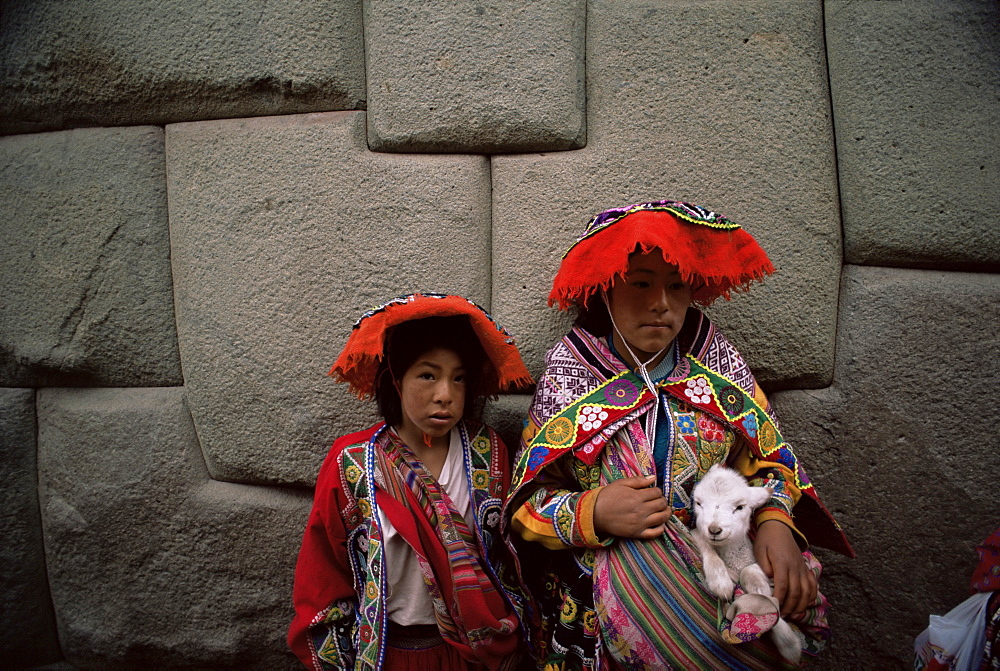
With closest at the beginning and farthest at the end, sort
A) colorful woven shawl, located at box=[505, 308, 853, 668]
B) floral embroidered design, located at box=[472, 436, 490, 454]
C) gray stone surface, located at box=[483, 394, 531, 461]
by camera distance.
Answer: colorful woven shawl, located at box=[505, 308, 853, 668] < floral embroidered design, located at box=[472, 436, 490, 454] < gray stone surface, located at box=[483, 394, 531, 461]

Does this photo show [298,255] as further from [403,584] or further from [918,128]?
[918,128]

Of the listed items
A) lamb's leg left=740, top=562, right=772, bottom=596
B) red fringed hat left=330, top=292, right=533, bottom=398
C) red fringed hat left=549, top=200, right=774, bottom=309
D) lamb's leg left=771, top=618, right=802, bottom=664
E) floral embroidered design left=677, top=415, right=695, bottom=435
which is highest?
red fringed hat left=549, top=200, right=774, bottom=309

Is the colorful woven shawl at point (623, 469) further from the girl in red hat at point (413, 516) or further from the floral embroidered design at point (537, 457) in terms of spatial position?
the girl in red hat at point (413, 516)

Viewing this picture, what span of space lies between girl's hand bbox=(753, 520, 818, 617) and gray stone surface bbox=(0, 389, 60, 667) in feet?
7.65

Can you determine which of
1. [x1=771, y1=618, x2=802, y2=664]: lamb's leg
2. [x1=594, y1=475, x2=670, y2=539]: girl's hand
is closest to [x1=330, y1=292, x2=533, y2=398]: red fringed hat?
[x1=594, y1=475, x2=670, y2=539]: girl's hand

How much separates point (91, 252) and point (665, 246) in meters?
1.83

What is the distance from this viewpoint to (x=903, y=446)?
1725mm

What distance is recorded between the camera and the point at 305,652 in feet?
5.08

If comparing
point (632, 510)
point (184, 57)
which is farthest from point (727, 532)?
point (184, 57)

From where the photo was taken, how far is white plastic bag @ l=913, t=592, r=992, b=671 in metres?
1.31

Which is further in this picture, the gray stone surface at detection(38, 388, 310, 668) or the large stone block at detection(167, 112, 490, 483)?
the gray stone surface at detection(38, 388, 310, 668)

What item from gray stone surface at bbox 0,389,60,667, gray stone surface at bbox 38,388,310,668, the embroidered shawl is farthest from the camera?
gray stone surface at bbox 0,389,60,667

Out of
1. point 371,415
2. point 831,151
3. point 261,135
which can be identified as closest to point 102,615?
point 371,415

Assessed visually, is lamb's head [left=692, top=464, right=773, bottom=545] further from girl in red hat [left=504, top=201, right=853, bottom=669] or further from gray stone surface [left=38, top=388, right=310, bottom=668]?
gray stone surface [left=38, top=388, right=310, bottom=668]
